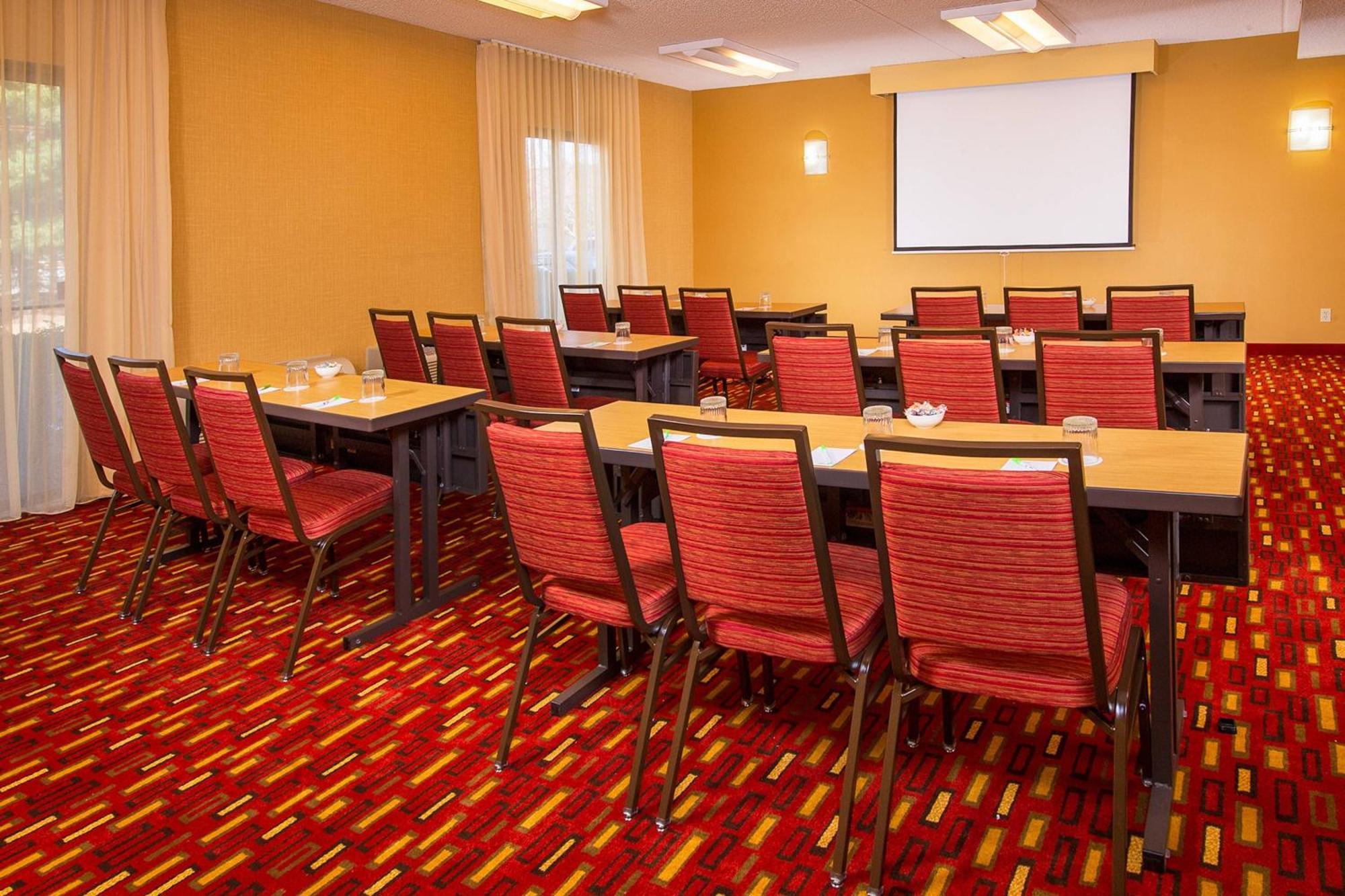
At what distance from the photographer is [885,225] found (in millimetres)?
10922

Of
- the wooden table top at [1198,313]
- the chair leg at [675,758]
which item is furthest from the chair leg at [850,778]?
the wooden table top at [1198,313]

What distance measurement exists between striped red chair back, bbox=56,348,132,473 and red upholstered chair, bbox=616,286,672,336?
11.8 feet

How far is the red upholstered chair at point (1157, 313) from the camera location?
213 inches

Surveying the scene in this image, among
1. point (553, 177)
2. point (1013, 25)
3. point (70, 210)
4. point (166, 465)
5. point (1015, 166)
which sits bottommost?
point (166, 465)

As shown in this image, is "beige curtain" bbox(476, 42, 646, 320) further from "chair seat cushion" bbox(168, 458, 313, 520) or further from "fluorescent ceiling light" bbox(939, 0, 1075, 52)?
"chair seat cushion" bbox(168, 458, 313, 520)

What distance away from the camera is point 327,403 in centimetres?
397

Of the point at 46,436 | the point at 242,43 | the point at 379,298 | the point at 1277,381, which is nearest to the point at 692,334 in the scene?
the point at 379,298

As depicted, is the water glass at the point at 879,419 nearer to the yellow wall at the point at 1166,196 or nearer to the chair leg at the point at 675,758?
the chair leg at the point at 675,758

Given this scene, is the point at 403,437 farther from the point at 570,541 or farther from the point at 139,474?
the point at 570,541

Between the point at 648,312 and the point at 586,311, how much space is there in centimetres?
42

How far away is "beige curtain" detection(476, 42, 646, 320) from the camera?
8.53 meters

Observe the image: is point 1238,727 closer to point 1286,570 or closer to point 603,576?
point 1286,570

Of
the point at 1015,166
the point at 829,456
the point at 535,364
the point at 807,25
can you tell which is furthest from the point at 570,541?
the point at 1015,166

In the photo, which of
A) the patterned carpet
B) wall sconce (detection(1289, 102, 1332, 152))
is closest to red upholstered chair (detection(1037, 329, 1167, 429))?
the patterned carpet
